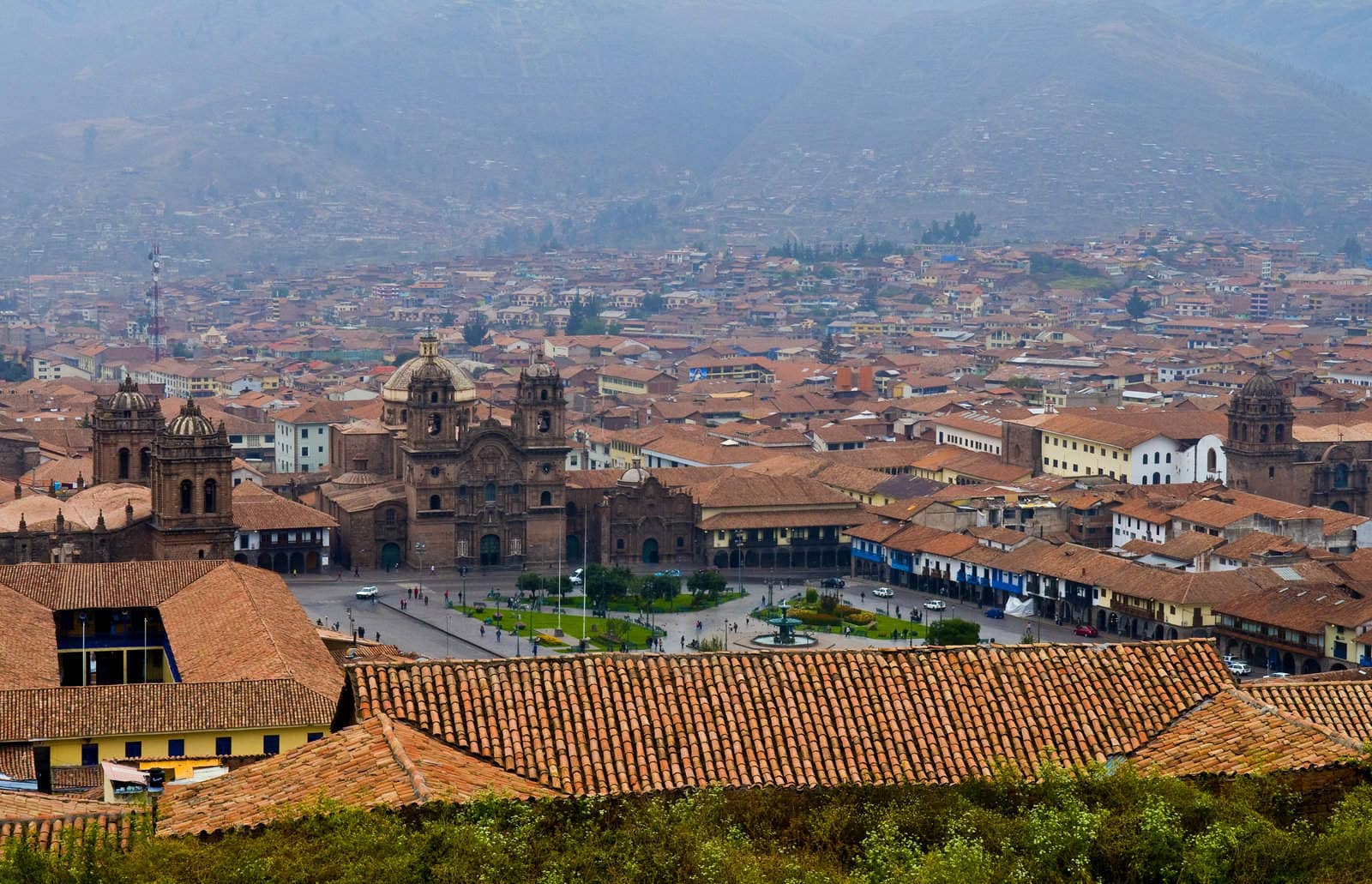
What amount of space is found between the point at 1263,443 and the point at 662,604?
26.3m

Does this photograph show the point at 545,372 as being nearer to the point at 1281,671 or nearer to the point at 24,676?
the point at 1281,671

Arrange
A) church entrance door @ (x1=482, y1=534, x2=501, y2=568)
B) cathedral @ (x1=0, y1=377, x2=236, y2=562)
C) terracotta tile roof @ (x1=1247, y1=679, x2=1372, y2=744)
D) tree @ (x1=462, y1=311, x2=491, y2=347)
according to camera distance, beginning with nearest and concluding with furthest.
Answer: terracotta tile roof @ (x1=1247, y1=679, x2=1372, y2=744), cathedral @ (x1=0, y1=377, x2=236, y2=562), church entrance door @ (x1=482, y1=534, x2=501, y2=568), tree @ (x1=462, y1=311, x2=491, y2=347)

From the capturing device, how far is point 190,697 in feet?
122

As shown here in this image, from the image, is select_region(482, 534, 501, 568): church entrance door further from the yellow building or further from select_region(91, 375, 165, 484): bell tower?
the yellow building

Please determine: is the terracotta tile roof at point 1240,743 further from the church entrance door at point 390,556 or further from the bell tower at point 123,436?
the church entrance door at point 390,556

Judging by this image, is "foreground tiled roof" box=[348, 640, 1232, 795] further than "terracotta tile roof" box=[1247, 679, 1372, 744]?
No

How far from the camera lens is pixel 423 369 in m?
80.2

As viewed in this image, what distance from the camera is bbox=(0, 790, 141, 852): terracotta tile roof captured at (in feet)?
71.8

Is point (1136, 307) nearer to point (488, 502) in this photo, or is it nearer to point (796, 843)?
point (488, 502)

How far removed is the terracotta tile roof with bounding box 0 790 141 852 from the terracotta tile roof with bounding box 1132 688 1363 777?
9.43 m

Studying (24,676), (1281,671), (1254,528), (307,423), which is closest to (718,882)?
(24,676)

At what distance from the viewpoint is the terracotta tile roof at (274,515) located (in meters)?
76.7

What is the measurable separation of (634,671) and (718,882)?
569 centimetres

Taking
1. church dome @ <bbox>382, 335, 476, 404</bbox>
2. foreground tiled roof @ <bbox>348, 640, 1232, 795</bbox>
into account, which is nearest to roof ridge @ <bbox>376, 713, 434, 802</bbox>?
foreground tiled roof @ <bbox>348, 640, 1232, 795</bbox>
